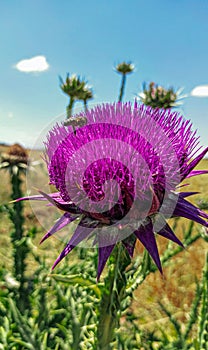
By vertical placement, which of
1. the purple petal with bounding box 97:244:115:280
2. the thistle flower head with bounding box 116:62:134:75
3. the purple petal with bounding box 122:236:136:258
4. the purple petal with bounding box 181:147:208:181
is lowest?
the purple petal with bounding box 97:244:115:280

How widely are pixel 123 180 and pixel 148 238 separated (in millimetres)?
234

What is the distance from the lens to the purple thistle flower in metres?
1.43

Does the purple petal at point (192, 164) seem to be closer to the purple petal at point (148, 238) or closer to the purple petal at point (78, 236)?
the purple petal at point (148, 238)

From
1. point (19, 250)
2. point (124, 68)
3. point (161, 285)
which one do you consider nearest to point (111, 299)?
point (19, 250)

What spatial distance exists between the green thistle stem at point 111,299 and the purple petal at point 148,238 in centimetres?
15

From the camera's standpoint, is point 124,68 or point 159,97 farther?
point 124,68

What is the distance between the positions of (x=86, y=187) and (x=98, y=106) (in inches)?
17.4

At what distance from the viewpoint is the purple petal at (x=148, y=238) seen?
1.37 metres

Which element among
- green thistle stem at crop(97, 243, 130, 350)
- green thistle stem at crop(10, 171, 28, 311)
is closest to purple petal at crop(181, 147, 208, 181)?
A: green thistle stem at crop(97, 243, 130, 350)

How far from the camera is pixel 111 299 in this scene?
1.55 m

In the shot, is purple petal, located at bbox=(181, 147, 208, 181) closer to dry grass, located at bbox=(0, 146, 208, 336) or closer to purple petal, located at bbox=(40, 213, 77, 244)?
purple petal, located at bbox=(40, 213, 77, 244)

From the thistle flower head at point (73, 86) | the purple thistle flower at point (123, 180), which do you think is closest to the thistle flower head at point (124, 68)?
the thistle flower head at point (73, 86)

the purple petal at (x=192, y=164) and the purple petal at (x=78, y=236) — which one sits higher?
the purple petal at (x=192, y=164)

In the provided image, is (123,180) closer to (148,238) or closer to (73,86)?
(148,238)
